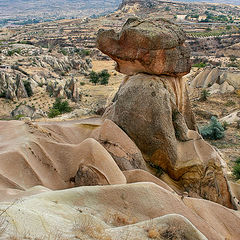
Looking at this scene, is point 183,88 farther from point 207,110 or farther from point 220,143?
point 207,110

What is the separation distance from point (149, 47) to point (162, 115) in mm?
1668

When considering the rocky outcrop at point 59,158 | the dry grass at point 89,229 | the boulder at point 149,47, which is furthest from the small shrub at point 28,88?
the dry grass at point 89,229

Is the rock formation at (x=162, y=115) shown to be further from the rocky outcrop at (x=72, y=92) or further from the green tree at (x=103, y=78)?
the green tree at (x=103, y=78)

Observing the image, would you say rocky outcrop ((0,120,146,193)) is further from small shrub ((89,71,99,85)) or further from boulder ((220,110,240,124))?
small shrub ((89,71,99,85))

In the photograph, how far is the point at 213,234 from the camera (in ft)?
16.3

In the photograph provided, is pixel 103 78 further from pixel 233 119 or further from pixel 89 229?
pixel 89 229

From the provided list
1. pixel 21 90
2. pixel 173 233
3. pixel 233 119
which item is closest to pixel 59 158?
pixel 173 233

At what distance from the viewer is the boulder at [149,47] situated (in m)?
7.43

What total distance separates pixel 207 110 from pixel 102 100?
41.5 ft

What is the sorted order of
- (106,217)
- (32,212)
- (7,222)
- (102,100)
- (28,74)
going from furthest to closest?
(28,74)
(102,100)
(106,217)
(32,212)
(7,222)

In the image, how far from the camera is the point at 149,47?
24.4 feet

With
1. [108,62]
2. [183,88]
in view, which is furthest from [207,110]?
[108,62]

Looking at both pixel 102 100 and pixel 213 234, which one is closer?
pixel 213 234

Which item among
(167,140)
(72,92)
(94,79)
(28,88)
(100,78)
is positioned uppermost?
(167,140)
